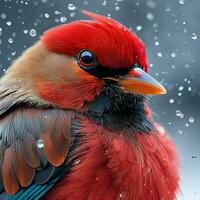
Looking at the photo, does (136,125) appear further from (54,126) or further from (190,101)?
(190,101)

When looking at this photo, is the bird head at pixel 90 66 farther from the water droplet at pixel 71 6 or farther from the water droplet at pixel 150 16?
the water droplet at pixel 150 16

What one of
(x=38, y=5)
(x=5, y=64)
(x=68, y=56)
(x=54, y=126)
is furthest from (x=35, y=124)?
(x=38, y=5)

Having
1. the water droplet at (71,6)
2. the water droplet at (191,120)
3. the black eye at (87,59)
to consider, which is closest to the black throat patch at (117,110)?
the black eye at (87,59)

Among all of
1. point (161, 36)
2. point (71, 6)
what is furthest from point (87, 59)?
point (161, 36)

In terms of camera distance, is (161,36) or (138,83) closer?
(138,83)

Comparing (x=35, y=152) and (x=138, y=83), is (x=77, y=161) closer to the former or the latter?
(x=35, y=152)

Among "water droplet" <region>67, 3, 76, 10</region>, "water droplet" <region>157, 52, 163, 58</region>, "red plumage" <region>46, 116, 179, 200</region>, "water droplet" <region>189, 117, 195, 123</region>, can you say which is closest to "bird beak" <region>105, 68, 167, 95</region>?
"red plumage" <region>46, 116, 179, 200</region>
